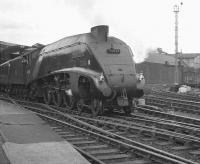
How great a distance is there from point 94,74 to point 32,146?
16.8 feet

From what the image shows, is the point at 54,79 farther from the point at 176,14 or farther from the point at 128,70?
the point at 176,14

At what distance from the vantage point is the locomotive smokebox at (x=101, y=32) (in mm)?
12125

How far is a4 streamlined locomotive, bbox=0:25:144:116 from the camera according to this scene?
11367 mm

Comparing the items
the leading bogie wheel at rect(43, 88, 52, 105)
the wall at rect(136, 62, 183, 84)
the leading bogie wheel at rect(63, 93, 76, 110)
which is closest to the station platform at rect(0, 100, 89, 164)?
the leading bogie wheel at rect(63, 93, 76, 110)

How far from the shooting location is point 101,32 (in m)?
12.2

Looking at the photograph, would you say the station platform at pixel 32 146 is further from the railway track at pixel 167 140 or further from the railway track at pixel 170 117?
the railway track at pixel 170 117

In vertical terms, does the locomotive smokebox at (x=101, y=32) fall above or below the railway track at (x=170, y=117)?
above

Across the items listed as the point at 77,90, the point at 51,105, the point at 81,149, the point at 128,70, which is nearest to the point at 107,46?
the point at 128,70

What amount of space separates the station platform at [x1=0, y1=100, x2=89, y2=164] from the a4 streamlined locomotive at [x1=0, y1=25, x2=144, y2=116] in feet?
8.68

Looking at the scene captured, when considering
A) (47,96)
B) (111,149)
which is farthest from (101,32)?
(111,149)

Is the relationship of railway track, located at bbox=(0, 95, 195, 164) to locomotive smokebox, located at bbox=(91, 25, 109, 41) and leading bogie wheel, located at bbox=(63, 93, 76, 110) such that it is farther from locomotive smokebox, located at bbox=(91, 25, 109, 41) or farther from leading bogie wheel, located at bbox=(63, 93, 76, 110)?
locomotive smokebox, located at bbox=(91, 25, 109, 41)

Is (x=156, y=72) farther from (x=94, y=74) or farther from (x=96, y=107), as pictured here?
(x=94, y=74)

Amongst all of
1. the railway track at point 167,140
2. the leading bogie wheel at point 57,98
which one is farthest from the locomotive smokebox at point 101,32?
the railway track at point 167,140

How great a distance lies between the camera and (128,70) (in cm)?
1195
